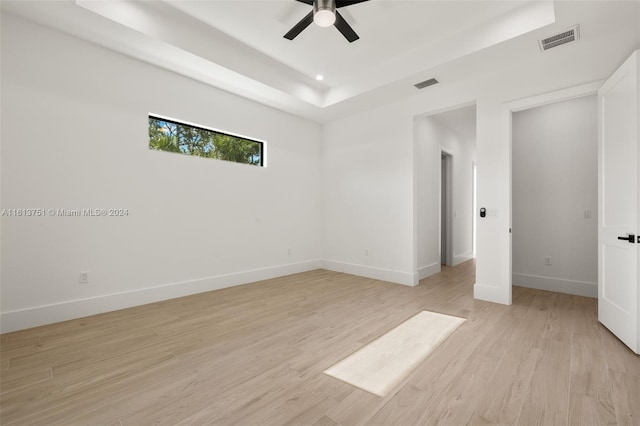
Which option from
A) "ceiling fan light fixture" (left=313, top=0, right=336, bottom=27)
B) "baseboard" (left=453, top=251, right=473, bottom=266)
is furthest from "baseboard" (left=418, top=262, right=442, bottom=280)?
"ceiling fan light fixture" (left=313, top=0, right=336, bottom=27)

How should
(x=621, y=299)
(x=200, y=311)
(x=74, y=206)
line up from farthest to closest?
(x=200, y=311) < (x=74, y=206) < (x=621, y=299)

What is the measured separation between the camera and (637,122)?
233cm

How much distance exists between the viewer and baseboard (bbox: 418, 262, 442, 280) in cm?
491

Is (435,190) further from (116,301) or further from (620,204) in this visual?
(116,301)

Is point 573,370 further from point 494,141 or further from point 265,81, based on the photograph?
point 265,81

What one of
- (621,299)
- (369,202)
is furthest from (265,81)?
(621,299)

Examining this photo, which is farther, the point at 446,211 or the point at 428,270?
the point at 446,211

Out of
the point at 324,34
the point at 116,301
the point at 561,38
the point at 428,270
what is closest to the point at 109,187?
the point at 116,301

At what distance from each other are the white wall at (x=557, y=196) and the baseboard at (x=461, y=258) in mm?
1757

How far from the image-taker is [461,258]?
652 cm

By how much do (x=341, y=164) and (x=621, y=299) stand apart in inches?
165

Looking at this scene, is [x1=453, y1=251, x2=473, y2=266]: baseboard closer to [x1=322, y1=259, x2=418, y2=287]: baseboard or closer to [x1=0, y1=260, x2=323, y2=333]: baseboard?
[x1=322, y1=259, x2=418, y2=287]: baseboard

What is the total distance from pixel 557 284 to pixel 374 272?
8.65 ft

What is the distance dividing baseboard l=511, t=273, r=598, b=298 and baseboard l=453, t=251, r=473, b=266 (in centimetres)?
176
